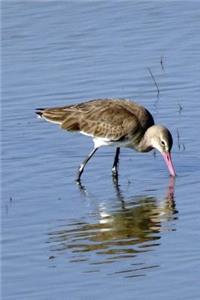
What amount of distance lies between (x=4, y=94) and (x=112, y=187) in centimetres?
407

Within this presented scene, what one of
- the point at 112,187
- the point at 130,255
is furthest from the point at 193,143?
the point at 130,255

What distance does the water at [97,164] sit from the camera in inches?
443

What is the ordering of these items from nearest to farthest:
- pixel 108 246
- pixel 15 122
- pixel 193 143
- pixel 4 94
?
pixel 108 246 < pixel 193 143 < pixel 15 122 < pixel 4 94

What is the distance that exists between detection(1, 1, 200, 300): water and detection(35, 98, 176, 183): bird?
0.25 m

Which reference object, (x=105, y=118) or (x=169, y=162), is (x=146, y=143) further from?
(x=105, y=118)

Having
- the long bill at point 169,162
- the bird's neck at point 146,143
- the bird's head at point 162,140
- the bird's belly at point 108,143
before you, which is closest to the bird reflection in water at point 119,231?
the long bill at point 169,162

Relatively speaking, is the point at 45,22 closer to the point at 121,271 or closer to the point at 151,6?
the point at 151,6

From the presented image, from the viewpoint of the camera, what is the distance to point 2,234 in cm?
1260

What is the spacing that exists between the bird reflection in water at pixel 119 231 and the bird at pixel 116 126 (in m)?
1.05

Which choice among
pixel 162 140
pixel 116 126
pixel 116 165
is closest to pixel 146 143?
pixel 162 140

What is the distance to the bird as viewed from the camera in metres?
15.2

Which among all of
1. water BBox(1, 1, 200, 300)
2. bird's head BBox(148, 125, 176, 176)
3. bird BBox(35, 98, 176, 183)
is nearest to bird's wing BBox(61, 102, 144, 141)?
bird BBox(35, 98, 176, 183)

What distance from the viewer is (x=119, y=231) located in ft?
42.0

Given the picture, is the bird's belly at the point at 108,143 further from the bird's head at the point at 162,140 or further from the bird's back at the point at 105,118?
the bird's head at the point at 162,140
